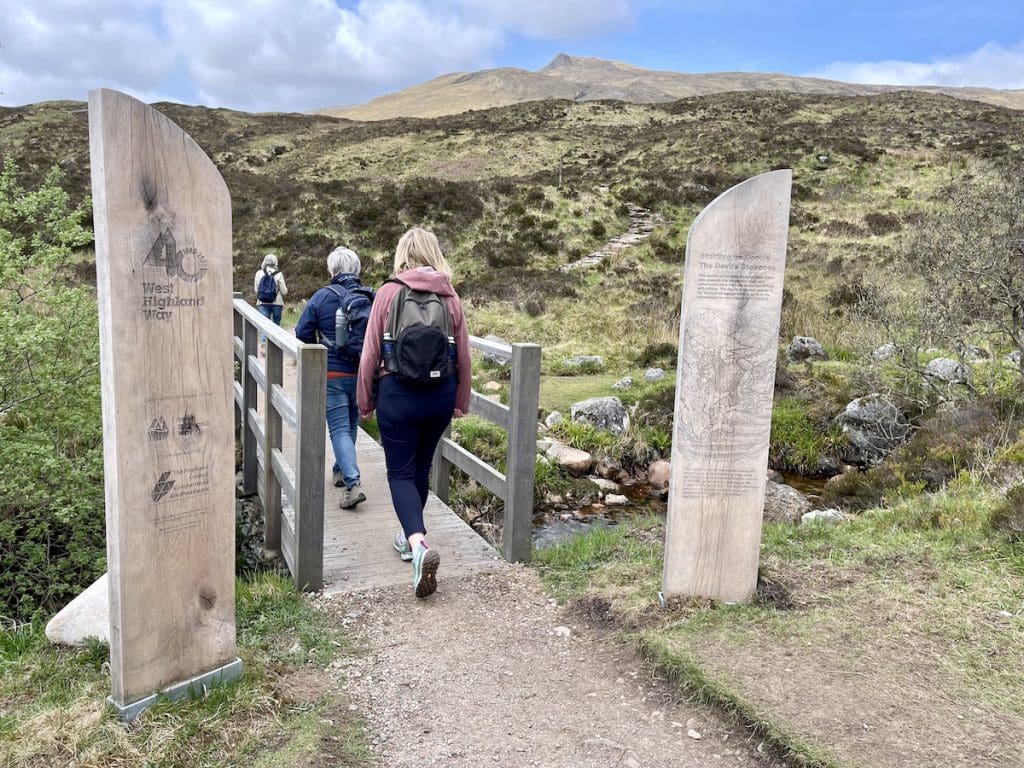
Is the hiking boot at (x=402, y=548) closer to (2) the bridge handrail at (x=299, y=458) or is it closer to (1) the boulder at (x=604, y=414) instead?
(2) the bridge handrail at (x=299, y=458)

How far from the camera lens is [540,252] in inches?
885

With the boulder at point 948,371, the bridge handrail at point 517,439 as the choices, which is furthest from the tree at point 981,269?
the bridge handrail at point 517,439

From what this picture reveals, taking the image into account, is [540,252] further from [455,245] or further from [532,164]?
[532,164]

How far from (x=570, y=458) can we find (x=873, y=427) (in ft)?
12.4

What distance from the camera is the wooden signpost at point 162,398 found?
2613 millimetres

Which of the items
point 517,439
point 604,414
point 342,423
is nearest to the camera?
point 517,439

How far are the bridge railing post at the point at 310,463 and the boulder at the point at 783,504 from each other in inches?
170

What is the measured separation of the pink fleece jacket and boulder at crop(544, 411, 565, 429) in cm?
535

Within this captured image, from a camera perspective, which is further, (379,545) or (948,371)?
(948,371)

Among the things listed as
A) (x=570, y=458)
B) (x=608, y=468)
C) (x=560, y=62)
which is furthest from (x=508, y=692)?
(x=560, y=62)

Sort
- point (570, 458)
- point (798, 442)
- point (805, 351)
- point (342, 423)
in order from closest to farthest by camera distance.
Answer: point (342, 423), point (570, 458), point (798, 442), point (805, 351)

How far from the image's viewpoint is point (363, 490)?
→ 6156 mm

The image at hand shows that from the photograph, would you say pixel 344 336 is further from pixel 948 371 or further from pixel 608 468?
pixel 948 371

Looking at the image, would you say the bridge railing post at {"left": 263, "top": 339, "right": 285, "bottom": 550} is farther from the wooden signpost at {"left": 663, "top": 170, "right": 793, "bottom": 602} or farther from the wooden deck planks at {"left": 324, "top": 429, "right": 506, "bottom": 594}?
the wooden signpost at {"left": 663, "top": 170, "right": 793, "bottom": 602}
